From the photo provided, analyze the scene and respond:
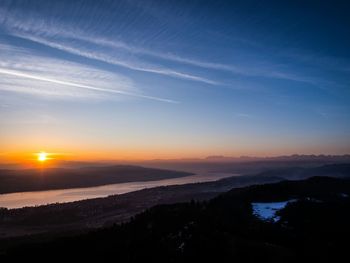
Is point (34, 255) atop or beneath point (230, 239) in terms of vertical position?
beneath

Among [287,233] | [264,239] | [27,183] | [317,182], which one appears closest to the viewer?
[264,239]

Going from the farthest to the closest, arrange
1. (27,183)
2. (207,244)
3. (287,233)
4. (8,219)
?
(27,183)
(8,219)
(287,233)
(207,244)

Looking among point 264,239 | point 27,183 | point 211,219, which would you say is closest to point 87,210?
point 211,219

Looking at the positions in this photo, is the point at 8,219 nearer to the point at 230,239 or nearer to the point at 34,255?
the point at 34,255

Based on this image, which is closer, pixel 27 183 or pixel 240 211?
pixel 240 211

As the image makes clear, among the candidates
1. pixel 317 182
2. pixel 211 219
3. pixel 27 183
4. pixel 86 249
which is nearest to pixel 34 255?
pixel 86 249

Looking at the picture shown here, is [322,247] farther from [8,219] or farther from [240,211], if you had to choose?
[8,219]
